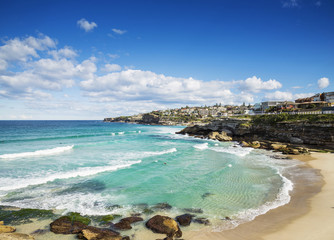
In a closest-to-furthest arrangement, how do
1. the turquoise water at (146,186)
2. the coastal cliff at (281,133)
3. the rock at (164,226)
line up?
the rock at (164,226) → the turquoise water at (146,186) → the coastal cliff at (281,133)

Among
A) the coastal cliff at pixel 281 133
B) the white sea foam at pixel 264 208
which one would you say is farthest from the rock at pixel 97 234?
the coastal cliff at pixel 281 133

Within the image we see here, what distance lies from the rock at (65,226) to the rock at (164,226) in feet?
11.4

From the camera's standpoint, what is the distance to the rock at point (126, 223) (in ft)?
29.8

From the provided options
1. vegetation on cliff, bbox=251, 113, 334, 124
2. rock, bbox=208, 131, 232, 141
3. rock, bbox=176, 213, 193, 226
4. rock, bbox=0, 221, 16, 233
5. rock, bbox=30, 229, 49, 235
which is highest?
vegetation on cliff, bbox=251, 113, 334, 124

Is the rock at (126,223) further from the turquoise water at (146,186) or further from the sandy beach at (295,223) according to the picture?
the sandy beach at (295,223)

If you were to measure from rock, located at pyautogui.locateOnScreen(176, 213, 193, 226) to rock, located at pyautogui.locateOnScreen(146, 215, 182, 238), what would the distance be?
0.63 m

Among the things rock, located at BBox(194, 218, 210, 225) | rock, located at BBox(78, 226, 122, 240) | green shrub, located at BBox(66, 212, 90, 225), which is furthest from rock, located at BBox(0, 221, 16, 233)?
rock, located at BBox(194, 218, 210, 225)

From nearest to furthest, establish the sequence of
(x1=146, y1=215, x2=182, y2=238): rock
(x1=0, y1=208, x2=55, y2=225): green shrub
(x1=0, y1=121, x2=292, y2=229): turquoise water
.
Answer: (x1=146, y1=215, x2=182, y2=238): rock → (x1=0, y1=208, x2=55, y2=225): green shrub → (x1=0, y1=121, x2=292, y2=229): turquoise water

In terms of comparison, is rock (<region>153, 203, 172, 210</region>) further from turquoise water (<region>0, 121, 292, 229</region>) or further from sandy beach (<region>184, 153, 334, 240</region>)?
sandy beach (<region>184, 153, 334, 240</region>)

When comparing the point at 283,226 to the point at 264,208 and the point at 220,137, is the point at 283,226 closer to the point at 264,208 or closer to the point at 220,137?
the point at 264,208

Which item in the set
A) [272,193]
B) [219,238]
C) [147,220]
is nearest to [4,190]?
[147,220]

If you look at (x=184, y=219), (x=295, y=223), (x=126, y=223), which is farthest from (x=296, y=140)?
(x=126, y=223)

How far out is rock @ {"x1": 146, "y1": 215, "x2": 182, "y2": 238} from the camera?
27.7ft

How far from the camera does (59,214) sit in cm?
1041
